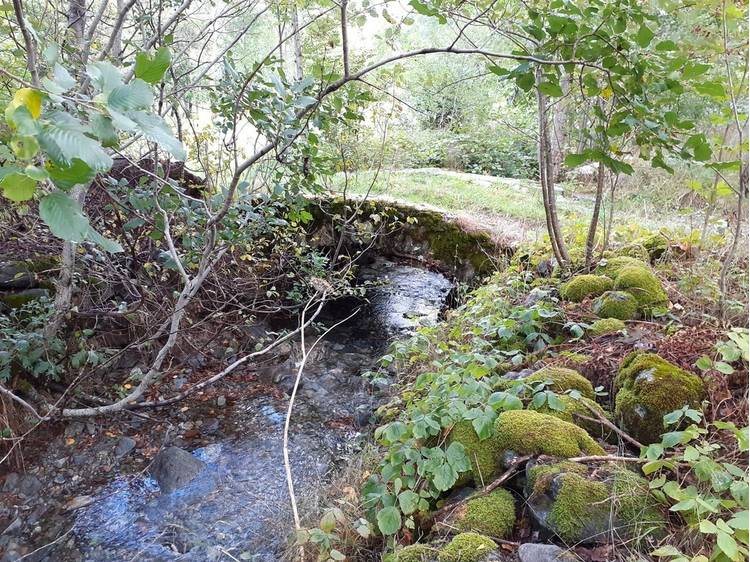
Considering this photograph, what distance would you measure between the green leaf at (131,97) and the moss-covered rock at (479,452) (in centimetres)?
180

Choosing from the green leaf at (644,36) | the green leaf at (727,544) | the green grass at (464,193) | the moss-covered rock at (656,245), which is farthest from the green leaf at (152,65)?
the green grass at (464,193)

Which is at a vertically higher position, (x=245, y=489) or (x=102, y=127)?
(x=102, y=127)

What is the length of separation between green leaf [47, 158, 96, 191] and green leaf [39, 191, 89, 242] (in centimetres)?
2

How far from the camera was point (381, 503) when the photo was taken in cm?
194

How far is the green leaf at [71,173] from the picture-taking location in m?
0.63

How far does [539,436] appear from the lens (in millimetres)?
1898

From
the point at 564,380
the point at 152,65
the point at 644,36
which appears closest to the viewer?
the point at 152,65

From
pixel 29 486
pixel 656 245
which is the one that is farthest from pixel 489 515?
pixel 656 245

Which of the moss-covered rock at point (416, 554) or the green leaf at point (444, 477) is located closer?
the moss-covered rock at point (416, 554)

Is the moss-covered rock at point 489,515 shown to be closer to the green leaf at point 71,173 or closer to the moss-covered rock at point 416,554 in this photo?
the moss-covered rock at point 416,554

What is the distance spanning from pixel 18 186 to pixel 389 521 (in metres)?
1.58

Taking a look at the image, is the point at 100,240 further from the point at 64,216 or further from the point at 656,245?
the point at 656,245

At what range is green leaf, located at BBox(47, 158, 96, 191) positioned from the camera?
2.08ft

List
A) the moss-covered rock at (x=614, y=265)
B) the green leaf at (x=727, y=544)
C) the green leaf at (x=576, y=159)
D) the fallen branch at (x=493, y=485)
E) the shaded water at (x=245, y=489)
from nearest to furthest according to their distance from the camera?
the green leaf at (x=727, y=544)
the green leaf at (x=576, y=159)
the fallen branch at (x=493, y=485)
the shaded water at (x=245, y=489)
the moss-covered rock at (x=614, y=265)
